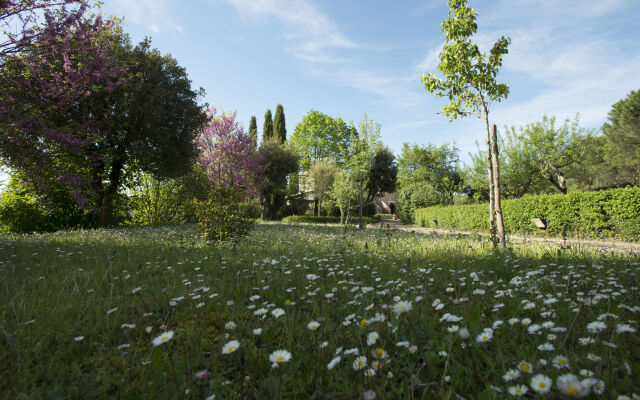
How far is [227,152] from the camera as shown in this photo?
2272cm

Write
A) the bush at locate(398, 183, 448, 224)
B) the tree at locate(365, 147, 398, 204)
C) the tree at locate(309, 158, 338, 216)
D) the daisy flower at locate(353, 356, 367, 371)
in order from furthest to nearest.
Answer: the tree at locate(365, 147, 398, 204) → the tree at locate(309, 158, 338, 216) → the bush at locate(398, 183, 448, 224) → the daisy flower at locate(353, 356, 367, 371)

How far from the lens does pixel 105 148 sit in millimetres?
12672

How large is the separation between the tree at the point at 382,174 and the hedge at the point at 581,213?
1679 centimetres

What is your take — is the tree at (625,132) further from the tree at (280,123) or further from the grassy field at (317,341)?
the tree at (280,123)

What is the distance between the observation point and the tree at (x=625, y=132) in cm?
2283

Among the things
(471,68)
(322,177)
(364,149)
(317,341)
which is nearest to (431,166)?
(322,177)

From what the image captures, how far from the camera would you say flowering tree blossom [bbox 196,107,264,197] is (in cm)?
2252

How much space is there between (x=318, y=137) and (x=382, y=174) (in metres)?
14.3

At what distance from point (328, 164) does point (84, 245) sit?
88.3 ft

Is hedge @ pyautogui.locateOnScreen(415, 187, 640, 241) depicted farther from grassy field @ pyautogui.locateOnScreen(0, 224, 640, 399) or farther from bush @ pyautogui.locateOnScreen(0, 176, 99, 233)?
bush @ pyautogui.locateOnScreen(0, 176, 99, 233)

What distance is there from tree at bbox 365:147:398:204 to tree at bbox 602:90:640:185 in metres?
19.1

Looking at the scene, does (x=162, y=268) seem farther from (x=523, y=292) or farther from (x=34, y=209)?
(x=34, y=209)

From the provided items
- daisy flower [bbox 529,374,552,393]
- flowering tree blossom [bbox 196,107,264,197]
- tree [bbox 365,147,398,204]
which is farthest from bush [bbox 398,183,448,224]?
daisy flower [bbox 529,374,552,393]

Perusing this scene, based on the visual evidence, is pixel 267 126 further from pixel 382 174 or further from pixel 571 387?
pixel 571 387
